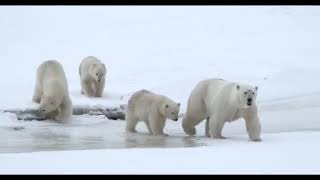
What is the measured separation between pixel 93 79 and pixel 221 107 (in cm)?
539

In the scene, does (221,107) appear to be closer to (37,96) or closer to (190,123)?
(190,123)

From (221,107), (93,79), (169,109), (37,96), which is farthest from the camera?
(93,79)

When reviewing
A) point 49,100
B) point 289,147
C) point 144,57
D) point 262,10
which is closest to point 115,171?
point 289,147

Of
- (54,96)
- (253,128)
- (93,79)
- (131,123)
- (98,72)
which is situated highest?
(98,72)

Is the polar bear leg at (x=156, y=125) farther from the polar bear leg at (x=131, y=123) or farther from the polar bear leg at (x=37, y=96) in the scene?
the polar bear leg at (x=37, y=96)

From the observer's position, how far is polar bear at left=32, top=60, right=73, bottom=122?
35.9 feet

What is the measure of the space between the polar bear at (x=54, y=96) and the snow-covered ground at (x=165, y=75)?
0.94ft

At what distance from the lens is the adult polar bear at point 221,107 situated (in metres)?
8.41

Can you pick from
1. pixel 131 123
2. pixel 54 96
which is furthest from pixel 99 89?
pixel 131 123

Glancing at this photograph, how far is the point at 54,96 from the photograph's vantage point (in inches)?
436

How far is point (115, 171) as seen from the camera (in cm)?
536

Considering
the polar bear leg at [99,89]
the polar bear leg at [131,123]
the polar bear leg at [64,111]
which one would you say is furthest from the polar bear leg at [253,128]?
the polar bear leg at [99,89]

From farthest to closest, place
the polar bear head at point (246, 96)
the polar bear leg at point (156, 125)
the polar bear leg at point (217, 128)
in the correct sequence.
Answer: the polar bear leg at point (156, 125) < the polar bear leg at point (217, 128) < the polar bear head at point (246, 96)
